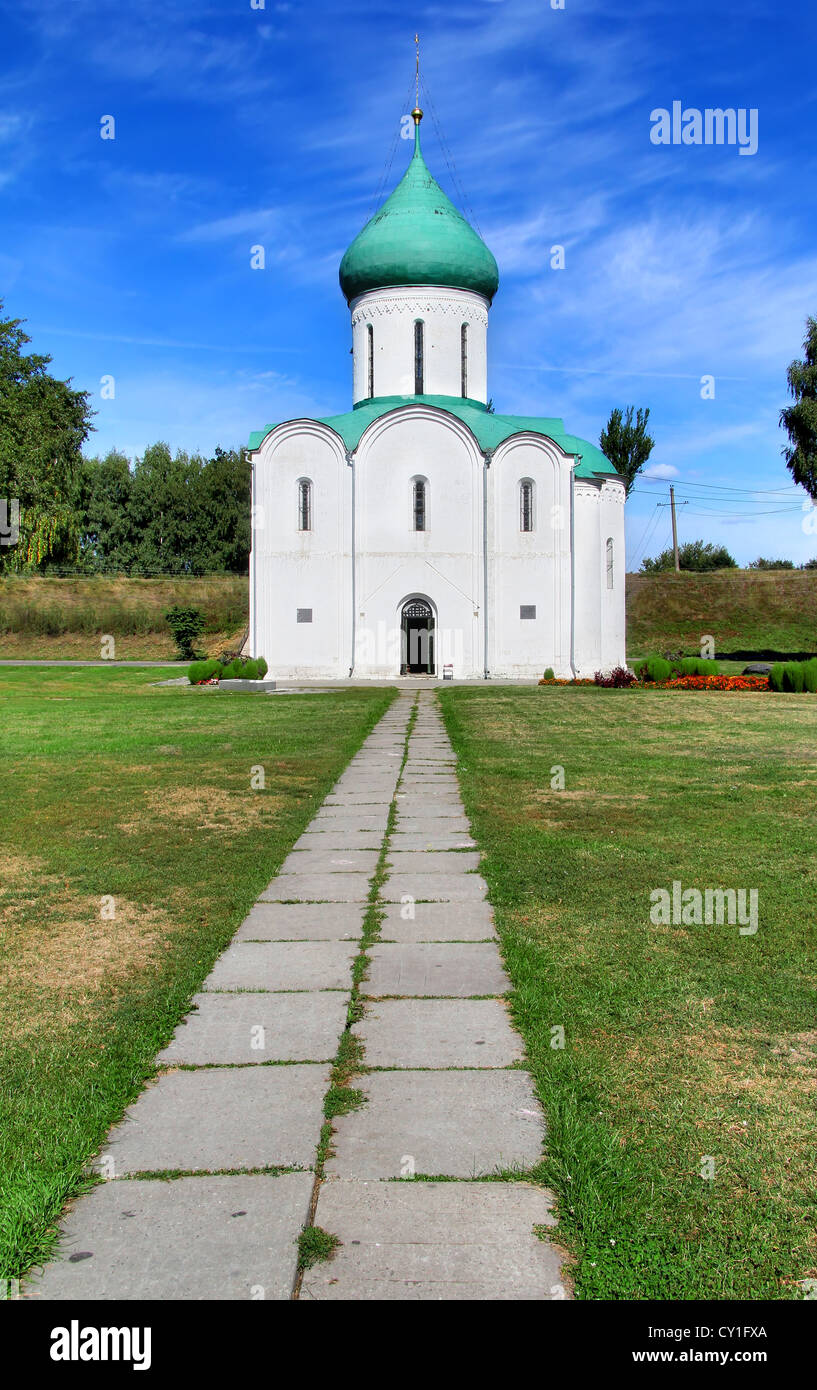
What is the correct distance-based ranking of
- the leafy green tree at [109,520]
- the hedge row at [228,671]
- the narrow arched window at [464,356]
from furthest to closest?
the leafy green tree at [109,520] < the narrow arched window at [464,356] < the hedge row at [228,671]

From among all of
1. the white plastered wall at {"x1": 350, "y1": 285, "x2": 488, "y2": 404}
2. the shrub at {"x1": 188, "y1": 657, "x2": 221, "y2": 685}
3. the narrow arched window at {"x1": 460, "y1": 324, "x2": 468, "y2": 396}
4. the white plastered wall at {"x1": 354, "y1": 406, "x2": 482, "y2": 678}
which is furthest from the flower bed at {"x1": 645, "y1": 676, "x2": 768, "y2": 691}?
the narrow arched window at {"x1": 460, "y1": 324, "x2": 468, "y2": 396}

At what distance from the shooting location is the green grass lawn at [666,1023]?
2.59 m

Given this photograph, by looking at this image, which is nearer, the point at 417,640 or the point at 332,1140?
the point at 332,1140

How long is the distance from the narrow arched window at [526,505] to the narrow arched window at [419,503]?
3.10m

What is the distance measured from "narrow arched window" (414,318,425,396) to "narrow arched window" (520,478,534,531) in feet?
16.0

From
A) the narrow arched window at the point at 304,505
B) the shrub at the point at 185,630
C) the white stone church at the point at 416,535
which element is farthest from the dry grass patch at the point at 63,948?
the shrub at the point at 185,630

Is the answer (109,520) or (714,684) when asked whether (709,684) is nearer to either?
(714,684)

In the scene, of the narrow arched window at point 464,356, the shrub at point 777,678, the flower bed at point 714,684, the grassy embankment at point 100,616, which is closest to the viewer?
the shrub at point 777,678

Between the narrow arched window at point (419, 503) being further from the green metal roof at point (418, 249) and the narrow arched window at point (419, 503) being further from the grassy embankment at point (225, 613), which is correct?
the grassy embankment at point (225, 613)

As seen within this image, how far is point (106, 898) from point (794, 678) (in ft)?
69.7

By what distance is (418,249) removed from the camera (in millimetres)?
32031

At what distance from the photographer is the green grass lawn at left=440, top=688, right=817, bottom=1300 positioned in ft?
8.50

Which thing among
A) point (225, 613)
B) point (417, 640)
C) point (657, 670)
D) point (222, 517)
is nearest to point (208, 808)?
point (657, 670)

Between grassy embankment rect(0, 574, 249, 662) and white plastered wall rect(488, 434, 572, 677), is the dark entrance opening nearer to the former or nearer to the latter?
white plastered wall rect(488, 434, 572, 677)
